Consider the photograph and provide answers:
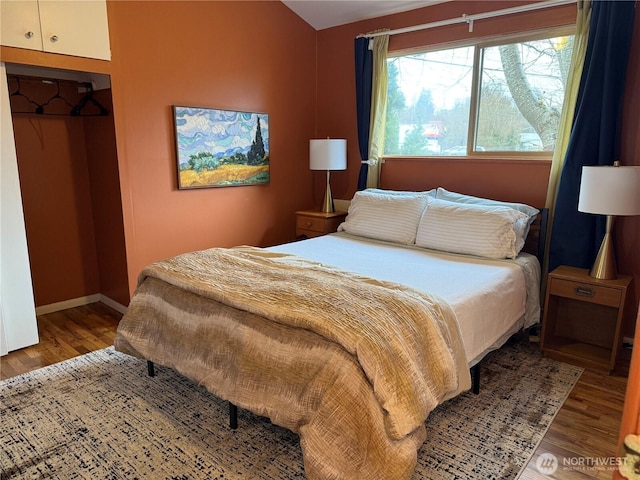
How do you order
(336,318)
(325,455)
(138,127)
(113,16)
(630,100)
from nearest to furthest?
1. (325,455)
2. (336,318)
3. (630,100)
4. (113,16)
5. (138,127)

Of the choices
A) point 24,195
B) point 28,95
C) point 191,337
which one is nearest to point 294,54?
point 28,95

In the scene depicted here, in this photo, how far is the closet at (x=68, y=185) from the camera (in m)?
3.22

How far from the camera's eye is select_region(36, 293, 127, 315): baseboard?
11.5ft

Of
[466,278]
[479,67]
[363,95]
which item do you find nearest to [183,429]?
[466,278]

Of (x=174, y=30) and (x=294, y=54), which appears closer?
(x=174, y=30)

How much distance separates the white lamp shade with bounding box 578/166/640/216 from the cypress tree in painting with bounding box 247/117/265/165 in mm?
2663

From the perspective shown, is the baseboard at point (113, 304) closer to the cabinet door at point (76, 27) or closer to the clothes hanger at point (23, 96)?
the clothes hanger at point (23, 96)

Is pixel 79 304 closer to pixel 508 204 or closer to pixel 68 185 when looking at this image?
pixel 68 185

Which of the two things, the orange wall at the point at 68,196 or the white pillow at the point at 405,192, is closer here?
the orange wall at the point at 68,196

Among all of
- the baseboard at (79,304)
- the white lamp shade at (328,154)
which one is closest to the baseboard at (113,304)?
the baseboard at (79,304)

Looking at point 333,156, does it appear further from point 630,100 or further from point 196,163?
point 630,100

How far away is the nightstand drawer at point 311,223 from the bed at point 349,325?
0.95 m

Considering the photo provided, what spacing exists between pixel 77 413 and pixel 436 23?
3.67 m

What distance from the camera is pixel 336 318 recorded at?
1.69 meters
